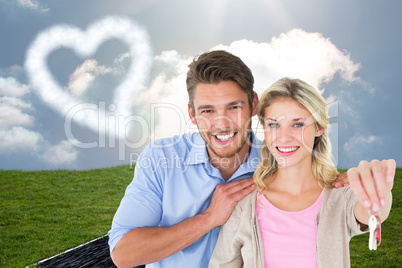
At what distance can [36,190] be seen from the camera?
12.7 metres

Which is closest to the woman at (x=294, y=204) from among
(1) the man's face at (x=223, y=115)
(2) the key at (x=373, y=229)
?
(1) the man's face at (x=223, y=115)

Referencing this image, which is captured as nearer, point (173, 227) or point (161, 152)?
point (173, 227)

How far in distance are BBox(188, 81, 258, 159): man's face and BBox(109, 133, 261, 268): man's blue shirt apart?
6.8 inches

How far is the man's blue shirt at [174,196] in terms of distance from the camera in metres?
3.31

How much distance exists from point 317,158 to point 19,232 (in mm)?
7913

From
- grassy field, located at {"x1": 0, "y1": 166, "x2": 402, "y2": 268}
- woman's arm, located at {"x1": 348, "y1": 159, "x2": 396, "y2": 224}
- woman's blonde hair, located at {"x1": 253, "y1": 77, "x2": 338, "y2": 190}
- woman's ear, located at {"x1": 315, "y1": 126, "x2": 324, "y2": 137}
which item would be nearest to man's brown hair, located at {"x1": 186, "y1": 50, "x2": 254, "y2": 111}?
woman's blonde hair, located at {"x1": 253, "y1": 77, "x2": 338, "y2": 190}

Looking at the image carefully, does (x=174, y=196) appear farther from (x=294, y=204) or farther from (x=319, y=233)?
(x=319, y=233)

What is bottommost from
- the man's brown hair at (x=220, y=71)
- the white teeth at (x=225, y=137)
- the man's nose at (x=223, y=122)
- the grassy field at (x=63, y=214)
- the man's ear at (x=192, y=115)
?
the grassy field at (x=63, y=214)

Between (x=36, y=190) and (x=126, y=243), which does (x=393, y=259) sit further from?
(x=36, y=190)

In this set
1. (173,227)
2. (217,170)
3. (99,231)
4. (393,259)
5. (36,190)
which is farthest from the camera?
(36,190)

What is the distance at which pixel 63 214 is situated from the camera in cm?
1048

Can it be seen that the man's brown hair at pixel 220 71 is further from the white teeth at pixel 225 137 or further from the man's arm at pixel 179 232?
Result: the man's arm at pixel 179 232

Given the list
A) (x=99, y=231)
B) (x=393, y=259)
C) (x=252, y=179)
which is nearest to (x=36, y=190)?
(x=99, y=231)

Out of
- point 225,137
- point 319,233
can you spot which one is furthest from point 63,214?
point 319,233
